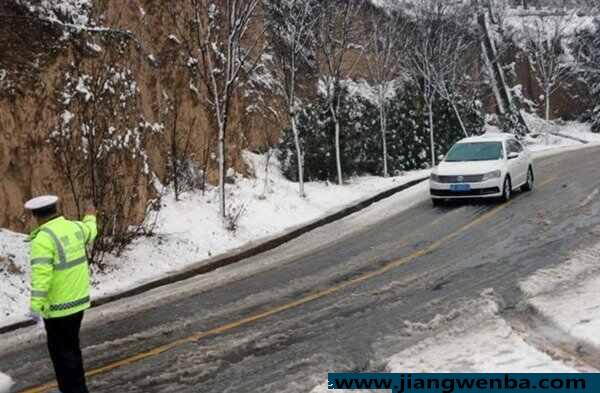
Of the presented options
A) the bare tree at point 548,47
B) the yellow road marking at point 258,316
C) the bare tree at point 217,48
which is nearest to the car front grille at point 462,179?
the yellow road marking at point 258,316

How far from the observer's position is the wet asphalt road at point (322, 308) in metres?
6.88

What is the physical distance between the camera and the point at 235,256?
13.2 meters

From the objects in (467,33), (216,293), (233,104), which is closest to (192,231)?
(216,293)

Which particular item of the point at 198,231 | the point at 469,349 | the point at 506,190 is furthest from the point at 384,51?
the point at 469,349

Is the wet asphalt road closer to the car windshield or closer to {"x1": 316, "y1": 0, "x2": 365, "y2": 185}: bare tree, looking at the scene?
the car windshield

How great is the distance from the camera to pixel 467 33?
141 feet

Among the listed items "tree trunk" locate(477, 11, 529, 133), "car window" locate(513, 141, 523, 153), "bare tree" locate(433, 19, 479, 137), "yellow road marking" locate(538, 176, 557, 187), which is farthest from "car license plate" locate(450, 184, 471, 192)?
"tree trunk" locate(477, 11, 529, 133)

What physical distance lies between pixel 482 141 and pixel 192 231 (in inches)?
324

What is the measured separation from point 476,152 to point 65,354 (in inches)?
540

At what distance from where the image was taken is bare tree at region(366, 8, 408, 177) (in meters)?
26.9

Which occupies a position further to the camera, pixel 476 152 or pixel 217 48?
pixel 217 48

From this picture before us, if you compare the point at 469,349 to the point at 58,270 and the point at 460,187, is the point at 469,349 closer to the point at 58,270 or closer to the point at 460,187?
the point at 58,270

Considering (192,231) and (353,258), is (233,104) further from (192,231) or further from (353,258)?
(353,258)

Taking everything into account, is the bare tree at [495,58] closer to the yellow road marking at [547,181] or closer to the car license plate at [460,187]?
the yellow road marking at [547,181]
